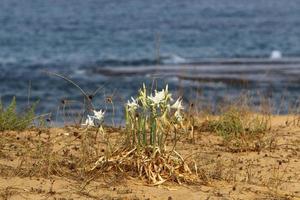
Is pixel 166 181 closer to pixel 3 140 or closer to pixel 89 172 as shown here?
pixel 89 172

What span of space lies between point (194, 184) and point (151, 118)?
0.71 meters

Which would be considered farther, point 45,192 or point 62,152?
point 62,152

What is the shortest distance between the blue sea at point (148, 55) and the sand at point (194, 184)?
842 millimetres

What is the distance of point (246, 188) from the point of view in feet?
23.0

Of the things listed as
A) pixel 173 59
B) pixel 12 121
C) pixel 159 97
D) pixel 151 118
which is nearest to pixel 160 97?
pixel 159 97

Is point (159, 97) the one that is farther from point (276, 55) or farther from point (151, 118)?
point (276, 55)

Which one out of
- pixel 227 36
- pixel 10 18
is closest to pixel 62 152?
pixel 227 36

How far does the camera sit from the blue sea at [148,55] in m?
19.4

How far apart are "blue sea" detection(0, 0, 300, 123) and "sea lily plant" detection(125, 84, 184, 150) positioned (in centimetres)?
35

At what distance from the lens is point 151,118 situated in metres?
7.11

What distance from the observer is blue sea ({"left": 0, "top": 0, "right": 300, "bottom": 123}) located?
762 inches

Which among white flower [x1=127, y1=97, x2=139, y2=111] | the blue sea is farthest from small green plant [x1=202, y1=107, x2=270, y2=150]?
white flower [x1=127, y1=97, x2=139, y2=111]

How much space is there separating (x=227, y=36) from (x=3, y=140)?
30655 mm

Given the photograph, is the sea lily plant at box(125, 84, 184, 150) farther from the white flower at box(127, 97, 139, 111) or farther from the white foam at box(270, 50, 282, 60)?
the white foam at box(270, 50, 282, 60)
